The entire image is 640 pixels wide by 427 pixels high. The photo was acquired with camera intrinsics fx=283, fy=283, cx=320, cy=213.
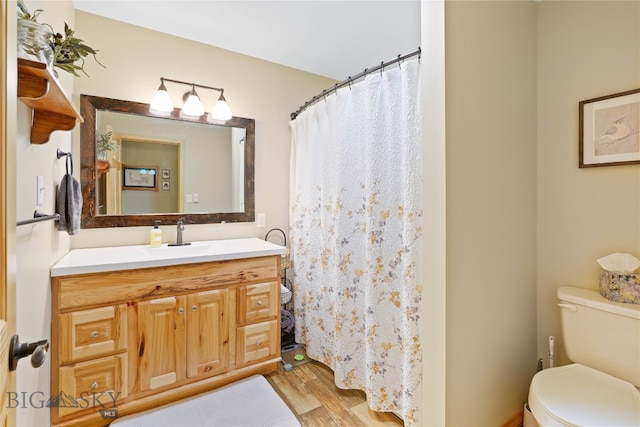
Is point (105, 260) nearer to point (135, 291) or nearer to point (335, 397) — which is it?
point (135, 291)

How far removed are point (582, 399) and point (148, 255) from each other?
227 cm

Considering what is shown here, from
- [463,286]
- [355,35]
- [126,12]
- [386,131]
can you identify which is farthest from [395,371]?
[126,12]

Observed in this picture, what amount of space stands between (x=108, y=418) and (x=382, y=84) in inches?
93.9

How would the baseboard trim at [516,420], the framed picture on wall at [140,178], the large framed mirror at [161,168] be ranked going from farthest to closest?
the framed picture on wall at [140,178] < the large framed mirror at [161,168] < the baseboard trim at [516,420]

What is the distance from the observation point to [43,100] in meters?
0.97

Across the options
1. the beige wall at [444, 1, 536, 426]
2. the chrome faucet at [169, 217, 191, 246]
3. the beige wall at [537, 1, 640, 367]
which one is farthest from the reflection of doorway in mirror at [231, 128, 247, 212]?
the beige wall at [537, 1, 640, 367]

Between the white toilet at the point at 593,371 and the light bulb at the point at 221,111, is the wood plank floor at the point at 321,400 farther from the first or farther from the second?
the light bulb at the point at 221,111

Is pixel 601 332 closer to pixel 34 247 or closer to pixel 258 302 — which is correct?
pixel 258 302

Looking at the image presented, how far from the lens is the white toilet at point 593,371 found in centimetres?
110

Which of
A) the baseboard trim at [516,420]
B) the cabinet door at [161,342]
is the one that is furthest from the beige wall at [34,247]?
the baseboard trim at [516,420]

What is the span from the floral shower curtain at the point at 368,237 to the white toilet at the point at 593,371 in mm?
539

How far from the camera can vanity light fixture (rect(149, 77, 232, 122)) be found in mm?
1996

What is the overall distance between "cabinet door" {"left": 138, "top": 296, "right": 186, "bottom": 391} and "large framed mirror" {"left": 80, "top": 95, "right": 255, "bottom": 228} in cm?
73

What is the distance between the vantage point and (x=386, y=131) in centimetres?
161
